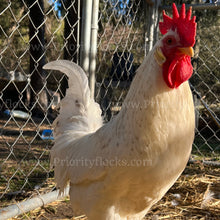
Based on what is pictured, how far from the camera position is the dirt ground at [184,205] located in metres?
2.39

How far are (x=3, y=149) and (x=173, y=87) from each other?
3444mm

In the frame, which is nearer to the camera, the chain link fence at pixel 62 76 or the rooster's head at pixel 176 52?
the rooster's head at pixel 176 52

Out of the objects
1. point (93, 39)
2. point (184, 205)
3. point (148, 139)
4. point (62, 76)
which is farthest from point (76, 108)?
point (184, 205)

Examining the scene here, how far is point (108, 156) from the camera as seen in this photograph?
158cm

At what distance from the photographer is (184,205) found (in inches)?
102

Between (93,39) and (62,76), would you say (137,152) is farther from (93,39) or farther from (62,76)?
(62,76)

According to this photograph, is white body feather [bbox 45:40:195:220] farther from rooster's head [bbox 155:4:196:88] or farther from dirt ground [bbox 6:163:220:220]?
dirt ground [bbox 6:163:220:220]

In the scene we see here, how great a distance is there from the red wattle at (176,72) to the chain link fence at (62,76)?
1.12 metres

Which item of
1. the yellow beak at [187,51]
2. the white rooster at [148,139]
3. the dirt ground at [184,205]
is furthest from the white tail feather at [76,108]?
the yellow beak at [187,51]

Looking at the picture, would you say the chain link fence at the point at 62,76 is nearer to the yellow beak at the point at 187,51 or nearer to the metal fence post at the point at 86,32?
the metal fence post at the point at 86,32

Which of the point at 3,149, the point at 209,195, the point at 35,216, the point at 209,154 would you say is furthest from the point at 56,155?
the point at 209,154

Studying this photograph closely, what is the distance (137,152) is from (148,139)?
0.09 metres

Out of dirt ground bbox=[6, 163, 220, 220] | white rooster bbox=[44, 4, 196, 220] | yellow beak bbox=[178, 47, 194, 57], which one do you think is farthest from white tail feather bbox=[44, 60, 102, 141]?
yellow beak bbox=[178, 47, 194, 57]

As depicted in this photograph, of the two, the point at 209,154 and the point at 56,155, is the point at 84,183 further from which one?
the point at 209,154
